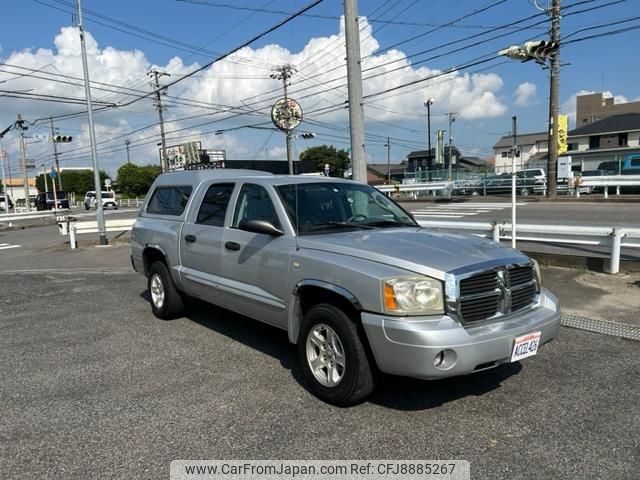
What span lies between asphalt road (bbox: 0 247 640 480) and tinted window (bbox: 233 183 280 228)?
135 centimetres

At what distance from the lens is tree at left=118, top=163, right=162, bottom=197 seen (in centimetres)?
7388

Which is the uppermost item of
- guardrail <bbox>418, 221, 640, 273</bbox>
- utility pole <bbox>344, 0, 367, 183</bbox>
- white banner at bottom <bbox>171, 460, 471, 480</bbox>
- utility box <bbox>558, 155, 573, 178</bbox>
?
utility pole <bbox>344, 0, 367, 183</bbox>

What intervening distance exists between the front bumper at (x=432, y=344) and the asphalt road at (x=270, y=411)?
426mm

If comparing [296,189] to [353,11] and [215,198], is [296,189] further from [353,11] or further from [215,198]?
[353,11]

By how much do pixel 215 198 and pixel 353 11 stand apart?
6321 mm

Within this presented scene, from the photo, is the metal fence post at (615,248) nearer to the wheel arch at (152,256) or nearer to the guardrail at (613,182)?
the wheel arch at (152,256)

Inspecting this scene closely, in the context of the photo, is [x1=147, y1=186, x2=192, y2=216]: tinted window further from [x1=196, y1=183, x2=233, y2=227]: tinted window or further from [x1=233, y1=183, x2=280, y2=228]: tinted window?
[x1=233, y1=183, x2=280, y2=228]: tinted window

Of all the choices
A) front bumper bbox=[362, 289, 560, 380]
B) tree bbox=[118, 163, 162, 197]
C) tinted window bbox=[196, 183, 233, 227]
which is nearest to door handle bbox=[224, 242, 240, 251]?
tinted window bbox=[196, 183, 233, 227]

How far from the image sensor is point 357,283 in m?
3.55

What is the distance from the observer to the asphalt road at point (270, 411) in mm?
3096

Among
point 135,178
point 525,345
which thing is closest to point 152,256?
point 525,345

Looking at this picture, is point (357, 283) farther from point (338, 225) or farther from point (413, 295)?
point (338, 225)

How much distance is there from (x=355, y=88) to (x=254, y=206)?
6.02m

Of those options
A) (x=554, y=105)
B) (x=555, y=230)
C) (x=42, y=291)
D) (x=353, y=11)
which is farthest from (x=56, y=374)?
(x=554, y=105)
